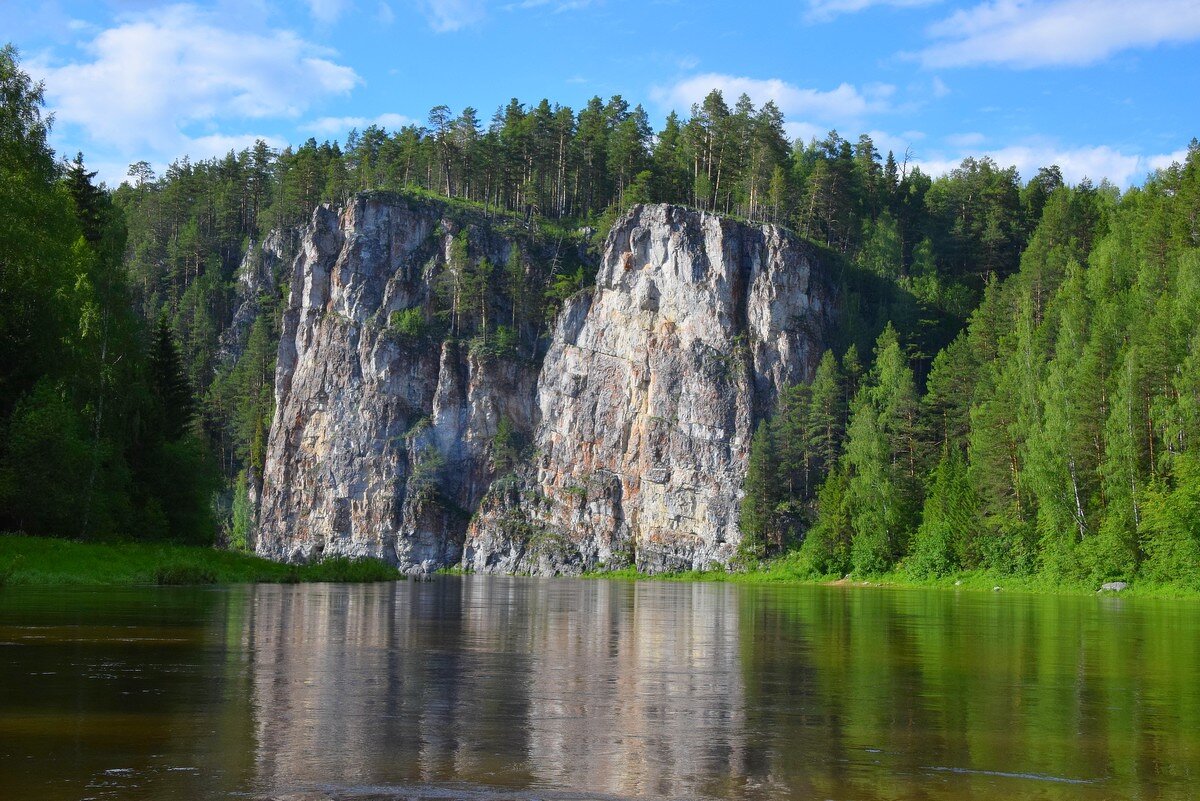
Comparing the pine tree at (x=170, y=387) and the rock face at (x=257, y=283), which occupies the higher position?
the rock face at (x=257, y=283)

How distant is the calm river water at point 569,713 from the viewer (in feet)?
27.8

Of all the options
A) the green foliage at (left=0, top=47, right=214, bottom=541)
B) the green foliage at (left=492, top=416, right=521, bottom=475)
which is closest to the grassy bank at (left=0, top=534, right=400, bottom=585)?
the green foliage at (left=0, top=47, right=214, bottom=541)

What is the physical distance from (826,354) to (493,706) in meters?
92.7

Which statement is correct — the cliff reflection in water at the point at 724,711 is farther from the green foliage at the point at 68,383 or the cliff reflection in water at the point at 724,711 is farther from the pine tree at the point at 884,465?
the pine tree at the point at 884,465

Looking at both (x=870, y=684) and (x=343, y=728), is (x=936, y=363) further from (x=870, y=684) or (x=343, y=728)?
(x=343, y=728)

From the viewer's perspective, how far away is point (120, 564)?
36156 millimetres

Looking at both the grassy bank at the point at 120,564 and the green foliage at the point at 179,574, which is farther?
the green foliage at the point at 179,574

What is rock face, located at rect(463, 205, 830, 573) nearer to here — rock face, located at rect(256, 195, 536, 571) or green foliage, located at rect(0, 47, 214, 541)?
rock face, located at rect(256, 195, 536, 571)

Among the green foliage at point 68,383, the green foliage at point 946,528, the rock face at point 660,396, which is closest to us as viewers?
the green foliage at point 68,383

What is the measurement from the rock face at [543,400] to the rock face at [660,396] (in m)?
0.19

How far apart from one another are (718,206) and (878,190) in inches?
766

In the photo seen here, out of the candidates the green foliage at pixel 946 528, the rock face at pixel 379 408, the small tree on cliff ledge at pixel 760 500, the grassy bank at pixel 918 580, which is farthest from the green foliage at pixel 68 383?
the rock face at pixel 379 408

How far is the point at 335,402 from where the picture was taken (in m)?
125

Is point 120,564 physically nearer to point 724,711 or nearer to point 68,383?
point 68,383
